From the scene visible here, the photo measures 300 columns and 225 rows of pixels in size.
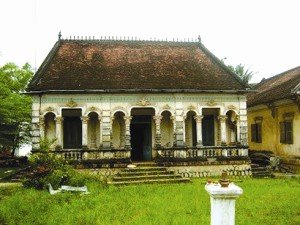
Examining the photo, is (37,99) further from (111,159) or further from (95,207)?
(95,207)

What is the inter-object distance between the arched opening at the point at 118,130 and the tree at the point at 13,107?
769 cm

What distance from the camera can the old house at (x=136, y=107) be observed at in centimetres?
1872

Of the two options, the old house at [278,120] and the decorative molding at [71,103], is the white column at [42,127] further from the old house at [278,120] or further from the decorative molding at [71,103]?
the old house at [278,120]

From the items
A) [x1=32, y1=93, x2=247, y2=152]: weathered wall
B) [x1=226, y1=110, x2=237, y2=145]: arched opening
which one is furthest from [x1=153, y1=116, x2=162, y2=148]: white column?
[x1=226, y1=110, x2=237, y2=145]: arched opening

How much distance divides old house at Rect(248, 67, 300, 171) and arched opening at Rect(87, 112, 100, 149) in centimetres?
1004

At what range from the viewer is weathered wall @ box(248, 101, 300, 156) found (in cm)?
1933

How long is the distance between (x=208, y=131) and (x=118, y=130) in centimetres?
529

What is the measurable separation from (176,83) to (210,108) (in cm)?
257

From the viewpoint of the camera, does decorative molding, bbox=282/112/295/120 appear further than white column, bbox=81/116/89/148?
Yes

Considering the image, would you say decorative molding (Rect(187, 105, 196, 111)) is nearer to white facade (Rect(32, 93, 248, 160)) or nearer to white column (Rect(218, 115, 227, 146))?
white facade (Rect(32, 93, 248, 160))

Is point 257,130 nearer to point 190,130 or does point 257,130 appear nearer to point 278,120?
point 278,120

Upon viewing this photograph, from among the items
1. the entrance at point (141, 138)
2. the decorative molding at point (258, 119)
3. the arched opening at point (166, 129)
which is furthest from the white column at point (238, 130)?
the entrance at point (141, 138)

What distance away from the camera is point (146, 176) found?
17.0m

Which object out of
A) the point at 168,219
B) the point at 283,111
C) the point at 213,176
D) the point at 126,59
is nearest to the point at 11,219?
the point at 168,219
